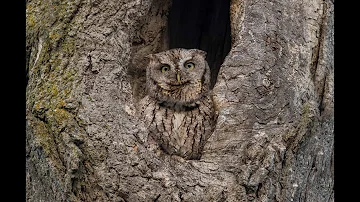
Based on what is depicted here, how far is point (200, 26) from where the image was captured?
5109 mm

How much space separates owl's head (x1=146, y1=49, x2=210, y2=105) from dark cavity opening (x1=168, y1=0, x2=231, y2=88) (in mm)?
603

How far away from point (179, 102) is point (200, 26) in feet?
3.05

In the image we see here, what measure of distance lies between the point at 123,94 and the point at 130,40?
359 millimetres

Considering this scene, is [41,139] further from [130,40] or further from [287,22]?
[287,22]

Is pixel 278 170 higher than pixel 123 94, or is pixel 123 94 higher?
Result: pixel 123 94

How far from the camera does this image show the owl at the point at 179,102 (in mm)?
4258

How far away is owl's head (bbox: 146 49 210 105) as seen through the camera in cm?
436

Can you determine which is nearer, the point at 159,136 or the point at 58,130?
the point at 58,130

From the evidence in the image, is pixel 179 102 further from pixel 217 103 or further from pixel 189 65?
pixel 217 103

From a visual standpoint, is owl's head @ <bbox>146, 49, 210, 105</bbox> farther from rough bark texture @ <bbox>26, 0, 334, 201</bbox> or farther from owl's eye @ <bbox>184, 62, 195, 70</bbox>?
rough bark texture @ <bbox>26, 0, 334, 201</bbox>

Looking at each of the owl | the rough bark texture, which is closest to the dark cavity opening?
the owl

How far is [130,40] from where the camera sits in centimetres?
408

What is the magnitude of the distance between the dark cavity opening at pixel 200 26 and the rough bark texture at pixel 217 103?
743mm

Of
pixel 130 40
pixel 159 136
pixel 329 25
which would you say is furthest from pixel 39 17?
pixel 329 25
